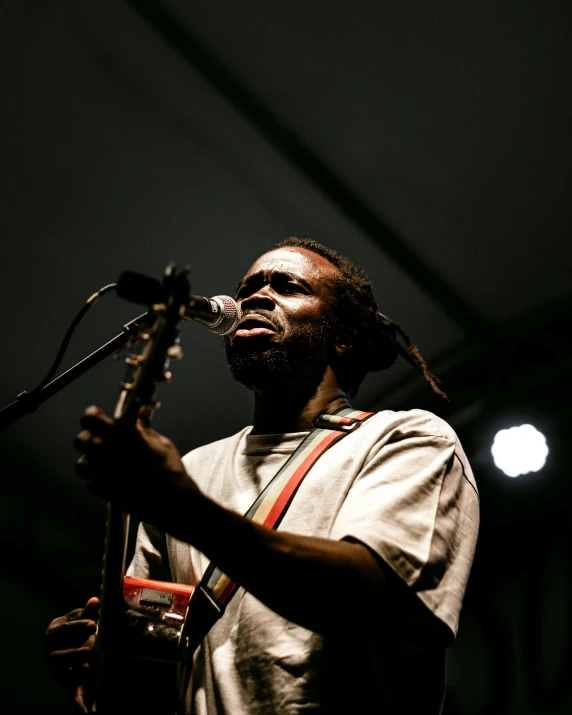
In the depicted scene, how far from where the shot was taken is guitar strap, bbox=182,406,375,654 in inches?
67.7

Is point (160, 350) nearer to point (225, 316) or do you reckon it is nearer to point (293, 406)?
point (225, 316)

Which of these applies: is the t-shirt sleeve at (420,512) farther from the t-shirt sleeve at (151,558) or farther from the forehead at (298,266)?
the forehead at (298,266)

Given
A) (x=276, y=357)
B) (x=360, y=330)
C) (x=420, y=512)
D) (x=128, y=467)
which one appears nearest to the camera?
(x=128, y=467)

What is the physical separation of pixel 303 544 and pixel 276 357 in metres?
1.11

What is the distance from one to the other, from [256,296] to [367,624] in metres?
1.40

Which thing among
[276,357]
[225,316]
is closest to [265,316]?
[276,357]

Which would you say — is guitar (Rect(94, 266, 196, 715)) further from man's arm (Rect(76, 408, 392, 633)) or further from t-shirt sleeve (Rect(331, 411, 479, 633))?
t-shirt sleeve (Rect(331, 411, 479, 633))

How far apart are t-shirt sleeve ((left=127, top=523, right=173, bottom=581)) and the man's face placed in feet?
1.98

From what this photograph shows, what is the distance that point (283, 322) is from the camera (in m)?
2.49

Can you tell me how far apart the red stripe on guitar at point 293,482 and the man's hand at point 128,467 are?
2.21ft

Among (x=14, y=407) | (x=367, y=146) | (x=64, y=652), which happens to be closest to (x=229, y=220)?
(x=367, y=146)

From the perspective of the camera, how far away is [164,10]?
9.48ft

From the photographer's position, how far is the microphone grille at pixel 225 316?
1.91 meters

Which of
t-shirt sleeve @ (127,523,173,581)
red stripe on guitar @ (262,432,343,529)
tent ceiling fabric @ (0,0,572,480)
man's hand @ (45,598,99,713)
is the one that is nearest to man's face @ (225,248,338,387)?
red stripe on guitar @ (262,432,343,529)
